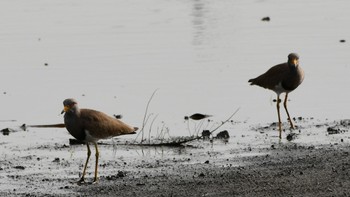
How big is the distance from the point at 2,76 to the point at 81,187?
306 inches

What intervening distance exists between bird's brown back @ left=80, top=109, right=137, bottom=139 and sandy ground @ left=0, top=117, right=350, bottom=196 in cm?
45

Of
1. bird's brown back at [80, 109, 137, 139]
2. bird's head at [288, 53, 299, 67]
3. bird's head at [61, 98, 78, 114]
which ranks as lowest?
bird's brown back at [80, 109, 137, 139]

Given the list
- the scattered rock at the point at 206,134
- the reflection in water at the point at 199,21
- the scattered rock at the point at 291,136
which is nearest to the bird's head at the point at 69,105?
the scattered rock at the point at 206,134

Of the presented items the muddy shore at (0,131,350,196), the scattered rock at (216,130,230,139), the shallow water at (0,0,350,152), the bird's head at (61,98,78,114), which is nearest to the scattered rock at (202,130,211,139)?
the scattered rock at (216,130,230,139)

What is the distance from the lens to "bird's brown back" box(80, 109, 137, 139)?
10.5 m

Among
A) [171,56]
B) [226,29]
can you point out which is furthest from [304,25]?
[171,56]

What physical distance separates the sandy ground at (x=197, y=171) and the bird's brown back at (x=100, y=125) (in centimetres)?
45

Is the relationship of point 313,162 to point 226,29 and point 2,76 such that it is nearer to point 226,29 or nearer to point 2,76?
point 2,76

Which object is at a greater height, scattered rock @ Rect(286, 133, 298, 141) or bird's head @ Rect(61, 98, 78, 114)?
bird's head @ Rect(61, 98, 78, 114)

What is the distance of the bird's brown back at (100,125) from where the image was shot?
10492mm

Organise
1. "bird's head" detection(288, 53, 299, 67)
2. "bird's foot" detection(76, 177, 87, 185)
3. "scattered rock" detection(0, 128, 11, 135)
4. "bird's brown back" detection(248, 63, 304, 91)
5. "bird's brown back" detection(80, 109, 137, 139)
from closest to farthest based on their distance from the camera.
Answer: "bird's foot" detection(76, 177, 87, 185) → "bird's brown back" detection(80, 109, 137, 139) → "scattered rock" detection(0, 128, 11, 135) → "bird's head" detection(288, 53, 299, 67) → "bird's brown back" detection(248, 63, 304, 91)

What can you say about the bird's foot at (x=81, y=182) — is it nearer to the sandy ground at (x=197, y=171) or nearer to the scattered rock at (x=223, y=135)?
the sandy ground at (x=197, y=171)

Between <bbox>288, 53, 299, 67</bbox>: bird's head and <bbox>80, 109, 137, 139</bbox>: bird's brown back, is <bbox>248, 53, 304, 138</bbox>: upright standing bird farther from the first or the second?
<bbox>80, 109, 137, 139</bbox>: bird's brown back

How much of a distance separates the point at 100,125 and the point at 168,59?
797 cm
